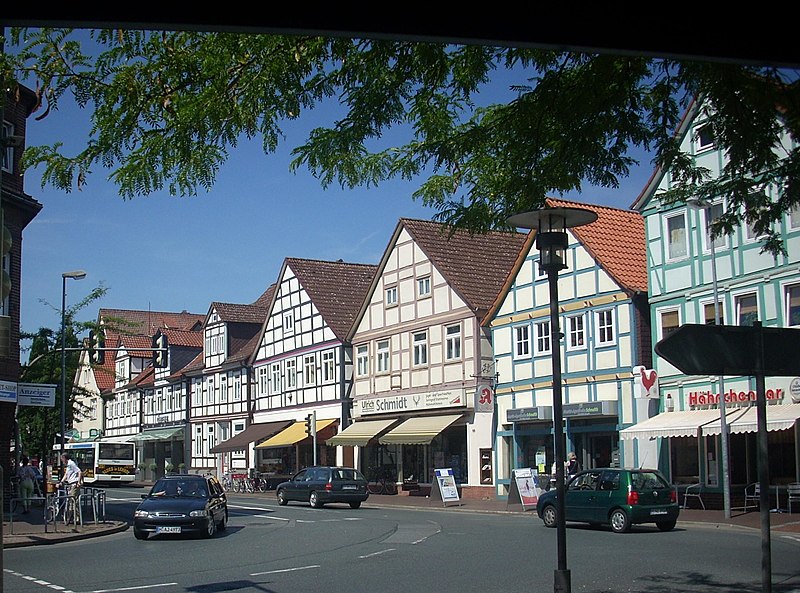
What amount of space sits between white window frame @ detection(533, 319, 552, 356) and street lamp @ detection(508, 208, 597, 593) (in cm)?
2692

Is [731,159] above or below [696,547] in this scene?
above

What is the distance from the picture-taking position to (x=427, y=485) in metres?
44.8

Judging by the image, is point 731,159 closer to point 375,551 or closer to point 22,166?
point 22,166

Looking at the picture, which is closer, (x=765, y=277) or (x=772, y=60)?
(x=772, y=60)

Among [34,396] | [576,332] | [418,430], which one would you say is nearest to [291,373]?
[418,430]

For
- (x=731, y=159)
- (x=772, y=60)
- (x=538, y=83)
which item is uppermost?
(x=538, y=83)

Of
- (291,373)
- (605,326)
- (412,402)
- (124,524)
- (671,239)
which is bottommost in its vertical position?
(124,524)

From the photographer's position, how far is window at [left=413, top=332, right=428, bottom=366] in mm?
45438

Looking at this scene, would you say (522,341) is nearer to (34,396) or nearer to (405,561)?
(34,396)

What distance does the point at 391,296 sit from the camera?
4862 cm

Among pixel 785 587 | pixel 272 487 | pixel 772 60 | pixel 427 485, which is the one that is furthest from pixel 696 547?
pixel 272 487

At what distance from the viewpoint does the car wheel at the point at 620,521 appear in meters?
22.7

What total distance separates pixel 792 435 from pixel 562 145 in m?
22.9

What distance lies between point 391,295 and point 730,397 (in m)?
21.3
